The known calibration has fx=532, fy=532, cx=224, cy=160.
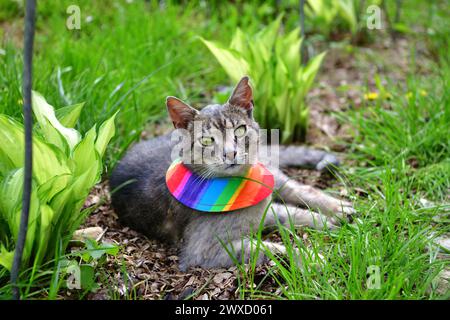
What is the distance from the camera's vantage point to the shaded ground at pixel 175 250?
92.4 inches

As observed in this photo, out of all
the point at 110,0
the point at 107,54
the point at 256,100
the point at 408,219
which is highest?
the point at 110,0

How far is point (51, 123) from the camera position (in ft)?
7.48

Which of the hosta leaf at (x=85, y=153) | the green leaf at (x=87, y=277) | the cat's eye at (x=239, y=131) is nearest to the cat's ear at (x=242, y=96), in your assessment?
the cat's eye at (x=239, y=131)

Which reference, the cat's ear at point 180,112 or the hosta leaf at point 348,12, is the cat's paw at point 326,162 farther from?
the hosta leaf at point 348,12

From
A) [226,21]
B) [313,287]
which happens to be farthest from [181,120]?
[226,21]

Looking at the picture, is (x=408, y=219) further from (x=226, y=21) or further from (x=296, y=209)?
(x=226, y=21)

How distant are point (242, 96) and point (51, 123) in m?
0.93

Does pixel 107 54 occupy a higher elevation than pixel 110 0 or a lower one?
lower

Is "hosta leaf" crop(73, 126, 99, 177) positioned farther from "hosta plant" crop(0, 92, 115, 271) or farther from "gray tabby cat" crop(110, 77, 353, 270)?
"gray tabby cat" crop(110, 77, 353, 270)

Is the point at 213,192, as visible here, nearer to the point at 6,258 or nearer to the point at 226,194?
the point at 226,194

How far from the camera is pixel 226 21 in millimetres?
5055

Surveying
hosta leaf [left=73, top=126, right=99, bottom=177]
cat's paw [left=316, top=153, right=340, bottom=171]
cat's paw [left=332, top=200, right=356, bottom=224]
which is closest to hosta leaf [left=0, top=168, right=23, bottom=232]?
hosta leaf [left=73, top=126, right=99, bottom=177]
